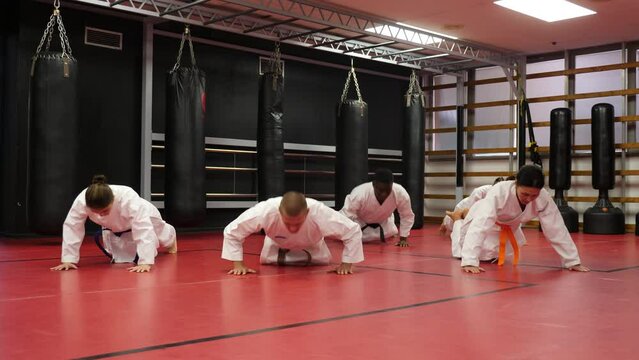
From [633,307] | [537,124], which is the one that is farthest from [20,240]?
[537,124]

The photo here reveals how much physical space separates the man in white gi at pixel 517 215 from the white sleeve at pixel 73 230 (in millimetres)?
3102

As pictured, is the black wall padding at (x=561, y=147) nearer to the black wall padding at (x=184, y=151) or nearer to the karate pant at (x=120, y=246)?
the black wall padding at (x=184, y=151)

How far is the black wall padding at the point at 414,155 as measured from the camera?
1167 cm

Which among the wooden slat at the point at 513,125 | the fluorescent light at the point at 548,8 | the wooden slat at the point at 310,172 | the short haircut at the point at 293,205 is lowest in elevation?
the short haircut at the point at 293,205

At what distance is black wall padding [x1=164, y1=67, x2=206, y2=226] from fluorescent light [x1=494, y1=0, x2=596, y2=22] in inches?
171

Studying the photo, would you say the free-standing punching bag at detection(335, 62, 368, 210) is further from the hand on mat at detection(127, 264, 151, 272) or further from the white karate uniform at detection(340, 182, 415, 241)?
the hand on mat at detection(127, 264, 151, 272)

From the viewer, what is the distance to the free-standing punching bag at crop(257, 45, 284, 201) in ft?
31.2

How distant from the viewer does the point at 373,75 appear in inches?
523

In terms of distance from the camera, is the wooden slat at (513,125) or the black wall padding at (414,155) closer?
the wooden slat at (513,125)

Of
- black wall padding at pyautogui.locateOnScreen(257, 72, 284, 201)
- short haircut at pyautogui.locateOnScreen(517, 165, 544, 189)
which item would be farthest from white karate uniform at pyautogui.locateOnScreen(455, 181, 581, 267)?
black wall padding at pyautogui.locateOnScreen(257, 72, 284, 201)

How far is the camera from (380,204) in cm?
793

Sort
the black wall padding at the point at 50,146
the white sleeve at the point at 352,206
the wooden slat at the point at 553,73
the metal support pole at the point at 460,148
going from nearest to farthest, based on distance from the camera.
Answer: the black wall padding at the point at 50,146 < the white sleeve at the point at 352,206 < the wooden slat at the point at 553,73 < the metal support pole at the point at 460,148

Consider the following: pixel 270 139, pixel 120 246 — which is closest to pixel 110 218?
pixel 120 246

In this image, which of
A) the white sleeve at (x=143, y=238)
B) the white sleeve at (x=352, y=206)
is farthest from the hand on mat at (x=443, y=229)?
the white sleeve at (x=143, y=238)
